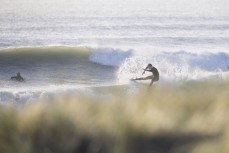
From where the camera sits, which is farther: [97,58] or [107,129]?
[97,58]

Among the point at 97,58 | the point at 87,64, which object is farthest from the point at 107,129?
the point at 97,58

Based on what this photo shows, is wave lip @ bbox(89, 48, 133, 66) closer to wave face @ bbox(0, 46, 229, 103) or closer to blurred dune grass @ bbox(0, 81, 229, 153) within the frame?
wave face @ bbox(0, 46, 229, 103)

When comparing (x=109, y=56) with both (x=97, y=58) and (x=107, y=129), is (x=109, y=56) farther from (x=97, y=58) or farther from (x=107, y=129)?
(x=107, y=129)

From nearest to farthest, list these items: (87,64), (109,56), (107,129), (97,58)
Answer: (107,129)
(87,64)
(97,58)
(109,56)

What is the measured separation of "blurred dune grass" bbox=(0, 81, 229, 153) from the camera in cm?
365

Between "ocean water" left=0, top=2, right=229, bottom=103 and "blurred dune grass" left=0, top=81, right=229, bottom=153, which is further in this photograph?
"ocean water" left=0, top=2, right=229, bottom=103

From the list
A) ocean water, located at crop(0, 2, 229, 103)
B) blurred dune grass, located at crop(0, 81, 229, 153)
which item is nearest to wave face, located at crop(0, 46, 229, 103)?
ocean water, located at crop(0, 2, 229, 103)

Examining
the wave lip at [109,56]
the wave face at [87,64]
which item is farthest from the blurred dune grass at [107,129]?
the wave lip at [109,56]

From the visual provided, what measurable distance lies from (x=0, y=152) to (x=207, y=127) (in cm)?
157

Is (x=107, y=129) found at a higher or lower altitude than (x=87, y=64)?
higher

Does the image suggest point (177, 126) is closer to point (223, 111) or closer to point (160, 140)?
point (160, 140)

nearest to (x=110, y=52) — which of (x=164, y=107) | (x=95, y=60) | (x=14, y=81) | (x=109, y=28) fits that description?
(x=95, y=60)

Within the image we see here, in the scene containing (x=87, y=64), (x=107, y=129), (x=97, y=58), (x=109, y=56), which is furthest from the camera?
(x=109, y=56)

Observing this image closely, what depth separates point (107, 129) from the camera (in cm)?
373
